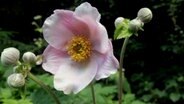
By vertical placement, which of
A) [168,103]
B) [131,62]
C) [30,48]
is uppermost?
[30,48]

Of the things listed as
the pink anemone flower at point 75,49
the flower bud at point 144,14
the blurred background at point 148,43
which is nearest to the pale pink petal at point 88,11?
the pink anemone flower at point 75,49

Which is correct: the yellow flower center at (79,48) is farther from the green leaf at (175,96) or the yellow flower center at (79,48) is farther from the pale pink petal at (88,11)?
the green leaf at (175,96)

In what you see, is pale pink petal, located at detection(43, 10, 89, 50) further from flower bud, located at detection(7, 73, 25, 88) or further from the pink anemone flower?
flower bud, located at detection(7, 73, 25, 88)

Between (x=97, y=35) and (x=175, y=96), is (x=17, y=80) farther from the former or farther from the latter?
(x=175, y=96)

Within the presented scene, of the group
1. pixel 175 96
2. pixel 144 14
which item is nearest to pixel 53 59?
pixel 144 14

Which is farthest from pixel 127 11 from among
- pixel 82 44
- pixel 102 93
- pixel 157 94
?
pixel 82 44

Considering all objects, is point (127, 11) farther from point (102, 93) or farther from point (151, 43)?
point (102, 93)
